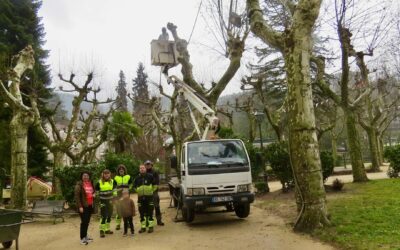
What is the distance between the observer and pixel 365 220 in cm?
947

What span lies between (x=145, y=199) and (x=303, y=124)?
4.73 metres

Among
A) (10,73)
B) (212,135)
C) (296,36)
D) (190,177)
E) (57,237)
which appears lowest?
(57,237)

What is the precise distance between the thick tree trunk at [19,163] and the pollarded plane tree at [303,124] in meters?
10.0

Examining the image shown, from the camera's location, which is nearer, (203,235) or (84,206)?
(203,235)

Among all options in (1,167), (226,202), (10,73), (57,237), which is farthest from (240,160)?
(1,167)

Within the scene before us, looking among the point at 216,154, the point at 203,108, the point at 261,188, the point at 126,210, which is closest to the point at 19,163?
the point at 126,210

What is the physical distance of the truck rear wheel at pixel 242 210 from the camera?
1185 cm

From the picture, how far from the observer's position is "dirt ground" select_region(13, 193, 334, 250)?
8789 mm

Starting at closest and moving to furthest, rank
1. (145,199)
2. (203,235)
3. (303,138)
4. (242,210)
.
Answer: (303,138)
(203,235)
(145,199)
(242,210)

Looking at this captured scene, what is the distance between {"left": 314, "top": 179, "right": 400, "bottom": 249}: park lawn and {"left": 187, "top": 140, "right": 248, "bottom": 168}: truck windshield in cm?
289

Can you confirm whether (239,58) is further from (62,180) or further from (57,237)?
(57,237)

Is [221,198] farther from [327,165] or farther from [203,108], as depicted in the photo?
[327,165]

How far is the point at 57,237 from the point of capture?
1165 cm

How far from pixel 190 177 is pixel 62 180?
23.3ft
